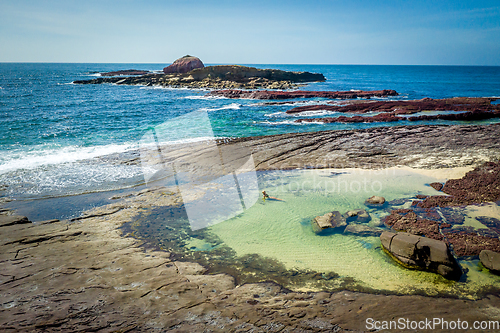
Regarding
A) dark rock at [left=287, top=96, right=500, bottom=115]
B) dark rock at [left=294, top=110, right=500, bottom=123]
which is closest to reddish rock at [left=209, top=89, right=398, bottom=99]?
dark rock at [left=287, top=96, right=500, bottom=115]

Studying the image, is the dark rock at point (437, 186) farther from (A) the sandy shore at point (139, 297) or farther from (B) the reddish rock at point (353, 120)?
(B) the reddish rock at point (353, 120)

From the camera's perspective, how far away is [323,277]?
222 inches

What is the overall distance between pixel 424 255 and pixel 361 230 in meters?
1.72

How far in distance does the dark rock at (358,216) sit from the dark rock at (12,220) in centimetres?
949

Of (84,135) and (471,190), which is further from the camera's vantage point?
(84,135)

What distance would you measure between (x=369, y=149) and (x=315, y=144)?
9.59ft

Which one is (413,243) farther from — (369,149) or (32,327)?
(369,149)

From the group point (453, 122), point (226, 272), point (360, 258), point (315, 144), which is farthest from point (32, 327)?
point (453, 122)

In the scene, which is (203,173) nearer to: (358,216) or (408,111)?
(358,216)

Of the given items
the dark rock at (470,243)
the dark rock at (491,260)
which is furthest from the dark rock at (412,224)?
the dark rock at (491,260)

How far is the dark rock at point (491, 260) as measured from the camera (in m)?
5.59

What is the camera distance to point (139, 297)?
4742mm

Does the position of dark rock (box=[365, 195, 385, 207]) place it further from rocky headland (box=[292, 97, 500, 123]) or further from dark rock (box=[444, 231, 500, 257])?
rocky headland (box=[292, 97, 500, 123])
